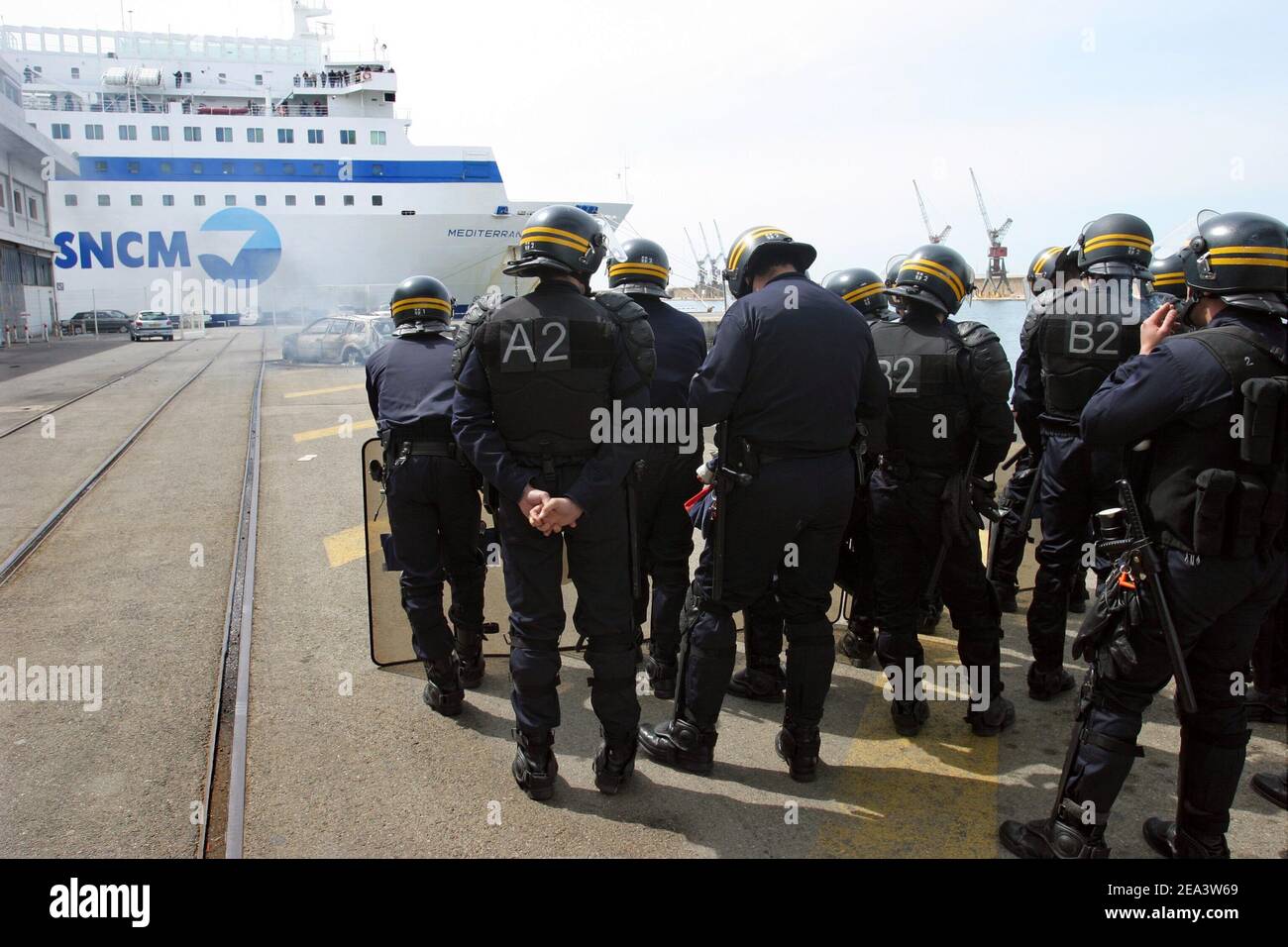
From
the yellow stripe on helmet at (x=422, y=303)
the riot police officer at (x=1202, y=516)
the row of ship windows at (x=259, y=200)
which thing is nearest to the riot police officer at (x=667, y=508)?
the yellow stripe on helmet at (x=422, y=303)

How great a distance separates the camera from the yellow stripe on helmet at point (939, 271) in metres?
3.82

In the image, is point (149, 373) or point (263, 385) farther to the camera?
point (149, 373)

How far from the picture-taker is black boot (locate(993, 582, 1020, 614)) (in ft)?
17.2

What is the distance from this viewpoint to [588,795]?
11.1ft

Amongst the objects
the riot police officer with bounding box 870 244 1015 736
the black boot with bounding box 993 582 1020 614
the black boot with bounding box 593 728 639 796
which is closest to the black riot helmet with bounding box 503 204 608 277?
the riot police officer with bounding box 870 244 1015 736

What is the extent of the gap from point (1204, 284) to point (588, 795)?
285 cm

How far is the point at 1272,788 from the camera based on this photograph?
3.33 meters

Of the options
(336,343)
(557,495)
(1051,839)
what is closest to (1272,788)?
(1051,839)

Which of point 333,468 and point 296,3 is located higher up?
point 296,3

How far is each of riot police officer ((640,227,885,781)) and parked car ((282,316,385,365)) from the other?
20.9 meters

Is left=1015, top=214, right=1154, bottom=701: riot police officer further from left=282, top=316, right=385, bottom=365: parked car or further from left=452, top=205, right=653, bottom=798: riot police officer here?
left=282, top=316, right=385, bottom=365: parked car

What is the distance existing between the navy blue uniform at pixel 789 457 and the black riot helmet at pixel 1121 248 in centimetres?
159
